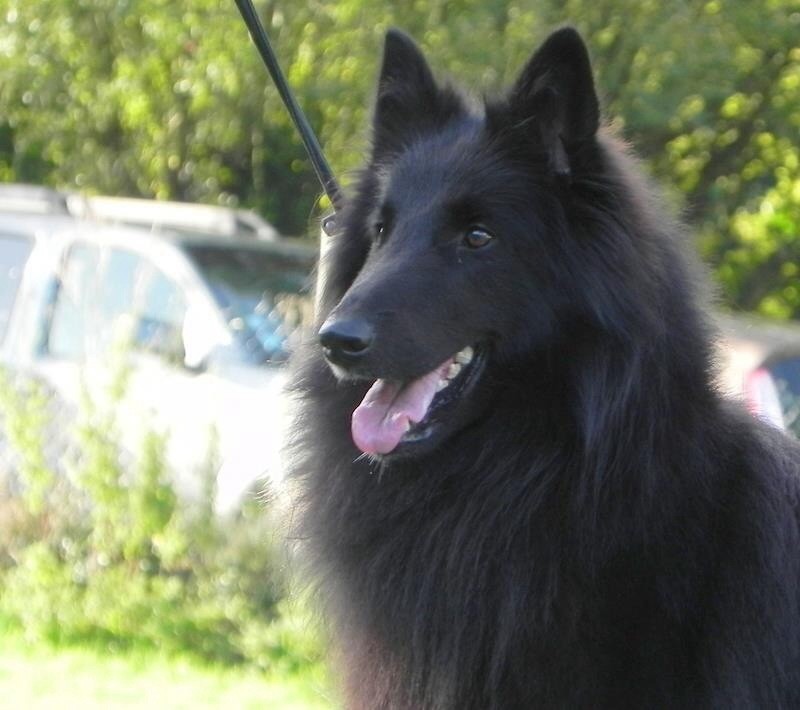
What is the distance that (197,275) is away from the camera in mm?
7531

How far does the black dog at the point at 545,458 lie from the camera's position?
292cm

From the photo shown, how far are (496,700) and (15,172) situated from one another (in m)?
11.9

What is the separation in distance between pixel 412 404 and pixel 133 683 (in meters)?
3.73

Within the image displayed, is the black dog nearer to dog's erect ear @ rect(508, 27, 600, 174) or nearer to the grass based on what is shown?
dog's erect ear @ rect(508, 27, 600, 174)

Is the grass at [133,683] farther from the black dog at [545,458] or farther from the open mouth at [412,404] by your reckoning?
the open mouth at [412,404]

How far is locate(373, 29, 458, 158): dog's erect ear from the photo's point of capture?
3.51 m

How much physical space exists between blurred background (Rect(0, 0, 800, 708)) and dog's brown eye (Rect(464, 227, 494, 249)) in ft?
2.00

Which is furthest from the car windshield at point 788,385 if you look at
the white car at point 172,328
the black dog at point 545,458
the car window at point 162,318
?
the black dog at point 545,458

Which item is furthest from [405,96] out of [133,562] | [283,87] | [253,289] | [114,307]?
[114,307]

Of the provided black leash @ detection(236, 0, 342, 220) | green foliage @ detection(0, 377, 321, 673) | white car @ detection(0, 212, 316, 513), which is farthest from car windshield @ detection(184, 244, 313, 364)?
black leash @ detection(236, 0, 342, 220)

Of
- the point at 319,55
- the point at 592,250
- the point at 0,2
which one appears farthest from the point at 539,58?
the point at 0,2

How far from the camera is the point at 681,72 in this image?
9289 millimetres

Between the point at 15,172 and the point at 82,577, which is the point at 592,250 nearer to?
the point at 82,577

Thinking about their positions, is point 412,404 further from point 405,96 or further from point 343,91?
point 343,91
